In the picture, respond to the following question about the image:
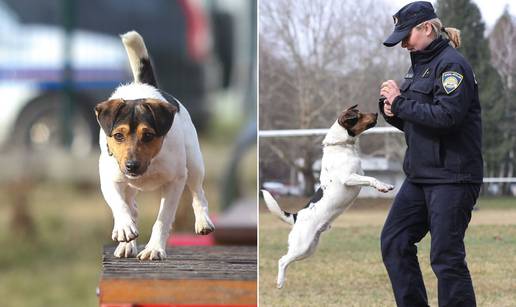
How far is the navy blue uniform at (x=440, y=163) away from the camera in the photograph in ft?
16.3

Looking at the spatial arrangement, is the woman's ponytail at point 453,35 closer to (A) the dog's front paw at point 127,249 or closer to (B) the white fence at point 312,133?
(B) the white fence at point 312,133

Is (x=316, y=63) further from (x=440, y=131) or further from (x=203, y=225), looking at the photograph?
(x=203, y=225)

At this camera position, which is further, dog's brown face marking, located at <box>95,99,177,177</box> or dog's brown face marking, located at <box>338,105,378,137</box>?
dog's brown face marking, located at <box>338,105,378,137</box>

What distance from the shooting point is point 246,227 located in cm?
834

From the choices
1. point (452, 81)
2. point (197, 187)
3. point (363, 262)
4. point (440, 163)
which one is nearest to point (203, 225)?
point (197, 187)

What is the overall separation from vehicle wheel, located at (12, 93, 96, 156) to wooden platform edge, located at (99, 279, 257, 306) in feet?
24.3

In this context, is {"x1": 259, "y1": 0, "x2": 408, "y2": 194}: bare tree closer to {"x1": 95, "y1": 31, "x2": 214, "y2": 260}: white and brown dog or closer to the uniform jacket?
the uniform jacket

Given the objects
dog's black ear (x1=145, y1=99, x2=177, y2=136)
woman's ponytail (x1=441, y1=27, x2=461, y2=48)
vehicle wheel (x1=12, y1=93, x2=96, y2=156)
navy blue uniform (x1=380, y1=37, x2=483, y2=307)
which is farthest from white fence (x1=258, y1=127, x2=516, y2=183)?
vehicle wheel (x1=12, y1=93, x2=96, y2=156)

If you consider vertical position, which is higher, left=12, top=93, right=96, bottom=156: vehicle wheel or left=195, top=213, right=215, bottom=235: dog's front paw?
left=195, top=213, right=215, bottom=235: dog's front paw

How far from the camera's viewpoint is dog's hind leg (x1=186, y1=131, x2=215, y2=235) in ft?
15.5

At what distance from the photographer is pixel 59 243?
1352cm

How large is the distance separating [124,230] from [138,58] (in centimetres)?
73

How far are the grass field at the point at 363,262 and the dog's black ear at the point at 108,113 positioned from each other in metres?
1.47

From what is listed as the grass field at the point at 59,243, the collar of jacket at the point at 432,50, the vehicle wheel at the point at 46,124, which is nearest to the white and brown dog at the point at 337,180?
the collar of jacket at the point at 432,50
